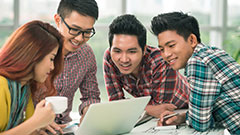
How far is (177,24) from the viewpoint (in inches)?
77.9

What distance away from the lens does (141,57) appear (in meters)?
2.23

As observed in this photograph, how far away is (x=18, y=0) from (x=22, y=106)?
2641mm

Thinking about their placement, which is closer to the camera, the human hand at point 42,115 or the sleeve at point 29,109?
the human hand at point 42,115

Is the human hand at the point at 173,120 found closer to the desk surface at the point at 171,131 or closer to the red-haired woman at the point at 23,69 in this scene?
the desk surface at the point at 171,131

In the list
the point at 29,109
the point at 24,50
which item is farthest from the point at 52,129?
the point at 24,50

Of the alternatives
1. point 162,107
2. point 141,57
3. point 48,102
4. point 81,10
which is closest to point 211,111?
point 162,107

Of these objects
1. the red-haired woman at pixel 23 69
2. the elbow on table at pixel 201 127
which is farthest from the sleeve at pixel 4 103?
the elbow on table at pixel 201 127

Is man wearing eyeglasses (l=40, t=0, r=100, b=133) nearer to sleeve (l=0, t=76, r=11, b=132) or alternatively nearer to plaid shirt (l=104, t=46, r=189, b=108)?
plaid shirt (l=104, t=46, r=189, b=108)

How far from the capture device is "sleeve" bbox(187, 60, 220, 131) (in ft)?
5.58

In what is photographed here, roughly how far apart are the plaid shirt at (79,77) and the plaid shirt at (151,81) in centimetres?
12

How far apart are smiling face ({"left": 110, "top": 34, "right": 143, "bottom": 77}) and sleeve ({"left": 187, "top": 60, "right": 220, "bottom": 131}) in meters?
0.54

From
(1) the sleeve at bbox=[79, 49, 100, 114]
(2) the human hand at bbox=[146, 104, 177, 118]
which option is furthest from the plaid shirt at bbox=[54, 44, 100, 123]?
(2) the human hand at bbox=[146, 104, 177, 118]

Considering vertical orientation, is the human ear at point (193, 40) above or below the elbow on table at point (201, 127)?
above

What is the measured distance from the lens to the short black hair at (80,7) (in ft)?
6.69
